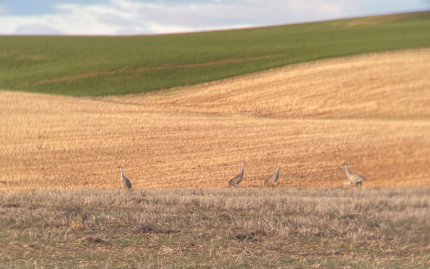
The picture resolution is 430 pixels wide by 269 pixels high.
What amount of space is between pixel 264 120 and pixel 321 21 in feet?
126

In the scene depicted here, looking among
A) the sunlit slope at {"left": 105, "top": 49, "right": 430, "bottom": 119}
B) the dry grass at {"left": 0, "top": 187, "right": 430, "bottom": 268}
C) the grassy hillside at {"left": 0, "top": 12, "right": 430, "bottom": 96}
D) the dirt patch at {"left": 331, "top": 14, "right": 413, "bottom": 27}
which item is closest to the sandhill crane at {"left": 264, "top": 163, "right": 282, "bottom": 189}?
the dry grass at {"left": 0, "top": 187, "right": 430, "bottom": 268}

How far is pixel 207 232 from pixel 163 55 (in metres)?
28.5

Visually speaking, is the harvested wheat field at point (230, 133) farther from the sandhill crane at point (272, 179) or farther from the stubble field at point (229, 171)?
the sandhill crane at point (272, 179)

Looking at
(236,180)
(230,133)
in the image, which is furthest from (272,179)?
(230,133)

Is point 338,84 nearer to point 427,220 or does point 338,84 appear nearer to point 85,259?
point 427,220

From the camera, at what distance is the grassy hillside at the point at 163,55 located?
29.5m

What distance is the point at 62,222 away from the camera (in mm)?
7711

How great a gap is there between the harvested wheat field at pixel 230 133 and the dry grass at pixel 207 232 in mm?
5484

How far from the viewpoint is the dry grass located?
625cm

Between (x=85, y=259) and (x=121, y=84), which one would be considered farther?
(x=121, y=84)

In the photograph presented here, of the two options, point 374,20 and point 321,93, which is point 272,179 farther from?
point 374,20

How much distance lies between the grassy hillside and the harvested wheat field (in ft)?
9.71

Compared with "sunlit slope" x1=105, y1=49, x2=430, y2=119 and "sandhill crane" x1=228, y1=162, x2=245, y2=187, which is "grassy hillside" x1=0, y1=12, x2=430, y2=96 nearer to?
"sunlit slope" x1=105, y1=49, x2=430, y2=119

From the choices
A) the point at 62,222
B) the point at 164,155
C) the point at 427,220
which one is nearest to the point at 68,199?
the point at 62,222
